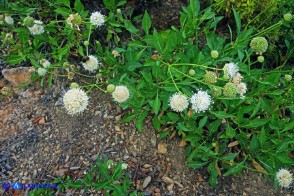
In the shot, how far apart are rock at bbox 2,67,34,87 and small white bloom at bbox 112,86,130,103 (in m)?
0.93

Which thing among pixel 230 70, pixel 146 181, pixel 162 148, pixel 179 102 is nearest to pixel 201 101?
pixel 179 102

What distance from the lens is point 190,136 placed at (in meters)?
2.24

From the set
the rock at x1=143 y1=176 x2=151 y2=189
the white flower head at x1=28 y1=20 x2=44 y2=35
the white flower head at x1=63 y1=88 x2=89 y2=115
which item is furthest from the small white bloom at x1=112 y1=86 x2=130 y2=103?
the white flower head at x1=28 y1=20 x2=44 y2=35

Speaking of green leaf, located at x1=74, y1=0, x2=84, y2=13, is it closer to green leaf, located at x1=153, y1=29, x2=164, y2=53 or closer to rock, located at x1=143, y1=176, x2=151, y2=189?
green leaf, located at x1=153, y1=29, x2=164, y2=53

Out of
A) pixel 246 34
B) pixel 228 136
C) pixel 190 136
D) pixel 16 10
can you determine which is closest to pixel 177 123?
pixel 190 136

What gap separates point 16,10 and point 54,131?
0.85 m

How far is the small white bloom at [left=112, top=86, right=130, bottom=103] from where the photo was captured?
6.50ft

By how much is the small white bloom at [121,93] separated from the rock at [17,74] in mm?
926

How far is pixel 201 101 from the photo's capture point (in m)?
2.01

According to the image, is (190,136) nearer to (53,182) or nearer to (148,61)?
(148,61)

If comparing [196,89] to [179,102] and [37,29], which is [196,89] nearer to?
[179,102]

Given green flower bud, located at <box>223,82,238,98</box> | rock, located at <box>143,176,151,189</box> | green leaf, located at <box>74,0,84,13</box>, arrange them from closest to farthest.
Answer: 1. green flower bud, located at <box>223,82,238,98</box>
2. rock, located at <box>143,176,151,189</box>
3. green leaf, located at <box>74,0,84,13</box>

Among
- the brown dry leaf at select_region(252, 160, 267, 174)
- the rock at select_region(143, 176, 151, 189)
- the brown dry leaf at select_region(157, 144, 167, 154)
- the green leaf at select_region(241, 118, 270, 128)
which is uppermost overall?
the green leaf at select_region(241, 118, 270, 128)

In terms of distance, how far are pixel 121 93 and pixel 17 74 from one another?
1049mm
